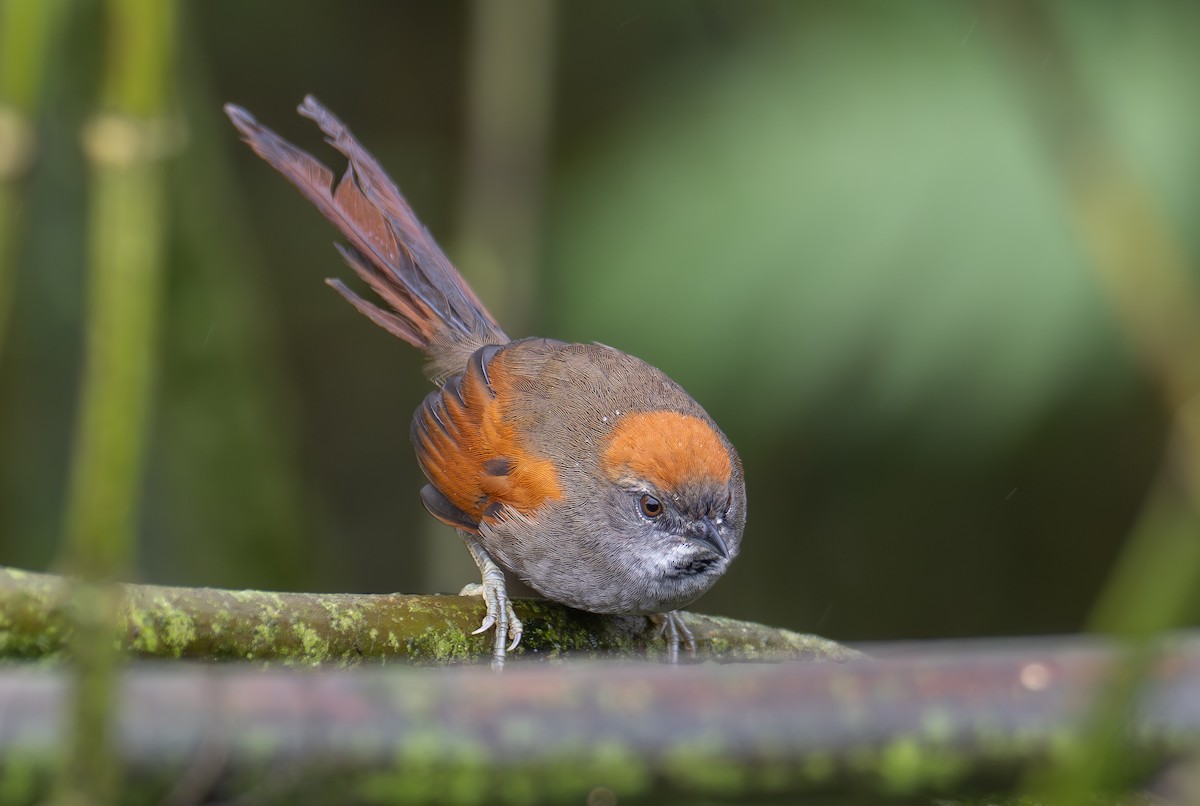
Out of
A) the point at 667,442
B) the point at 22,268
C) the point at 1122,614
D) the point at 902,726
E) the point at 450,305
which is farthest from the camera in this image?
the point at 22,268

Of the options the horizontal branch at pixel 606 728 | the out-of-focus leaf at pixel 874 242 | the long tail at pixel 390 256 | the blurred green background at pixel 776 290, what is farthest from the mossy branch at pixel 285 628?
the out-of-focus leaf at pixel 874 242

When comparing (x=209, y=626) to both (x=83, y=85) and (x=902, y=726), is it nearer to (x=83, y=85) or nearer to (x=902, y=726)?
(x=902, y=726)

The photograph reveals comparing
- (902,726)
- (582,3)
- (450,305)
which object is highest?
(582,3)

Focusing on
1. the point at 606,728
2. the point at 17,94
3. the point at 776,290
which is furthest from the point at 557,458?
the point at 17,94

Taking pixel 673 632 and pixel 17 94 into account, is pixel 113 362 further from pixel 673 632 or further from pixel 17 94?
pixel 673 632

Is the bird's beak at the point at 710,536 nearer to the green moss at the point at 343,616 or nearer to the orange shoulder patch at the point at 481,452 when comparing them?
the orange shoulder patch at the point at 481,452

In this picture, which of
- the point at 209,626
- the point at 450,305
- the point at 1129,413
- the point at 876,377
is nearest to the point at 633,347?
the point at 876,377

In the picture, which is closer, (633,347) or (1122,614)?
(1122,614)
